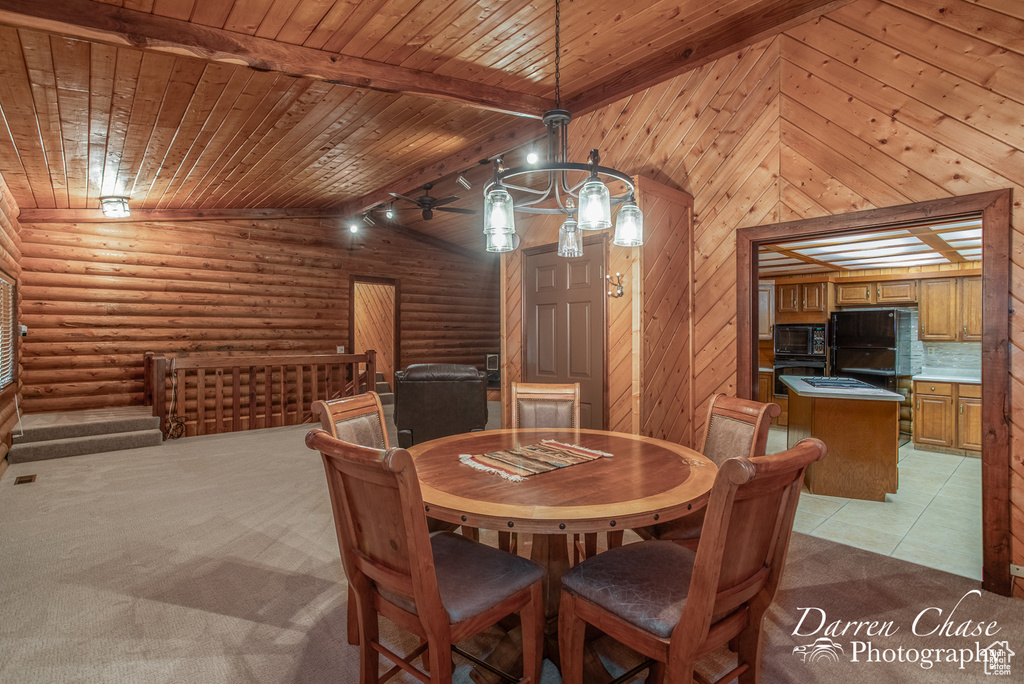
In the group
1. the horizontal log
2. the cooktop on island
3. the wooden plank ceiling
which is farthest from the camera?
the horizontal log

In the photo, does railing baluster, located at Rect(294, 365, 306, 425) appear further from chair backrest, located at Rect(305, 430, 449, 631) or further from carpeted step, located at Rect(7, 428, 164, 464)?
chair backrest, located at Rect(305, 430, 449, 631)

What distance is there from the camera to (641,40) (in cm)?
346

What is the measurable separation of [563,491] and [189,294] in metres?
7.18

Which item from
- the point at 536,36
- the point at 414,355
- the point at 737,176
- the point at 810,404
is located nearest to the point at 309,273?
the point at 414,355

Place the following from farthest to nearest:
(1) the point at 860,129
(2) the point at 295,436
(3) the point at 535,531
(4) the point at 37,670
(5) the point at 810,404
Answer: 1. (2) the point at 295,436
2. (5) the point at 810,404
3. (1) the point at 860,129
4. (4) the point at 37,670
5. (3) the point at 535,531

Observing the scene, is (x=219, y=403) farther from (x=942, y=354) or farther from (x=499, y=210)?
(x=942, y=354)

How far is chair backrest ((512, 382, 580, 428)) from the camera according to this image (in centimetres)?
301

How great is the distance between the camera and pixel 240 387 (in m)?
7.30

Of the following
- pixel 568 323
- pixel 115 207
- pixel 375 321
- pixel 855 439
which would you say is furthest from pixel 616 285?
pixel 375 321

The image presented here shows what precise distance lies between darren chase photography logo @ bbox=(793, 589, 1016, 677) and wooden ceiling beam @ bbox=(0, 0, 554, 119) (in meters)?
3.84

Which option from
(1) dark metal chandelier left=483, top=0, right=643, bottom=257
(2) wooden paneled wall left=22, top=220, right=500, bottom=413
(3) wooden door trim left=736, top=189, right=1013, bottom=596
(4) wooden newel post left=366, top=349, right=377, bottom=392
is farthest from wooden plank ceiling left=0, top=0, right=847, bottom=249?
(4) wooden newel post left=366, top=349, right=377, bottom=392

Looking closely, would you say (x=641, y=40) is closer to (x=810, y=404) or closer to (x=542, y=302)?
(x=542, y=302)

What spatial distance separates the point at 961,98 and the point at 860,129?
461 mm

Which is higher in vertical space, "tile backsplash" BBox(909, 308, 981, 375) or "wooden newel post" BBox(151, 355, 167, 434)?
"tile backsplash" BBox(909, 308, 981, 375)
